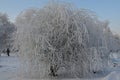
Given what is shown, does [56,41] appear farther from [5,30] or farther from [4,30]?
[5,30]

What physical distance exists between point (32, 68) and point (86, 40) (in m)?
3.66

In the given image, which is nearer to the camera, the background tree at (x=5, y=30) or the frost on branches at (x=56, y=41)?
the frost on branches at (x=56, y=41)

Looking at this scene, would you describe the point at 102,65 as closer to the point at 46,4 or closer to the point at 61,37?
the point at 61,37

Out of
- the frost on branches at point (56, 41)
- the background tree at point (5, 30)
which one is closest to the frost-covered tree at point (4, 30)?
the background tree at point (5, 30)

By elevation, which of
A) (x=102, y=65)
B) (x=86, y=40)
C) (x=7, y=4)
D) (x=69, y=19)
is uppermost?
(x=7, y=4)

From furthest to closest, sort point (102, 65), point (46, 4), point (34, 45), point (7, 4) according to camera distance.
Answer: point (7, 4) → point (102, 65) → point (46, 4) → point (34, 45)

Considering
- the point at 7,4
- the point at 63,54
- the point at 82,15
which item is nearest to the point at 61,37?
the point at 63,54

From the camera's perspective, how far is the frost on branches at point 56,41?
35.7 ft

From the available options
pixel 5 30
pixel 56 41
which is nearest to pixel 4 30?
pixel 5 30

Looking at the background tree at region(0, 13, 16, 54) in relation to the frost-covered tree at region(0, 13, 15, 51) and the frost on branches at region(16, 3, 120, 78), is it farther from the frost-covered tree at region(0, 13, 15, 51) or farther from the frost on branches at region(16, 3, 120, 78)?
the frost on branches at region(16, 3, 120, 78)

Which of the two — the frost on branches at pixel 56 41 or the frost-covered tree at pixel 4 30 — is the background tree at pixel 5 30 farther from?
the frost on branches at pixel 56 41

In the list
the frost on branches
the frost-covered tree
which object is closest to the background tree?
the frost-covered tree

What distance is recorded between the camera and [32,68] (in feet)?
37.3

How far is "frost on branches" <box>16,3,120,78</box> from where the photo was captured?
10.9m
